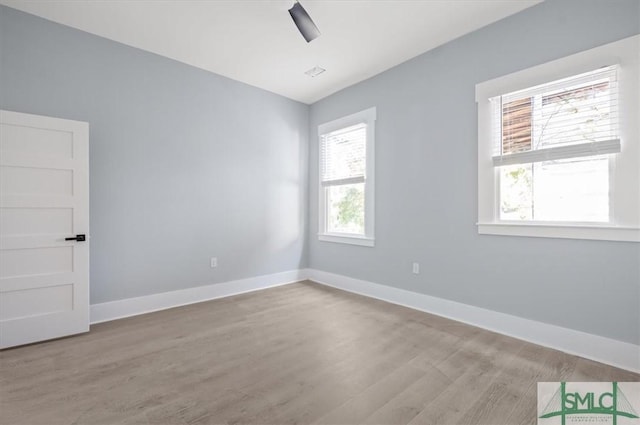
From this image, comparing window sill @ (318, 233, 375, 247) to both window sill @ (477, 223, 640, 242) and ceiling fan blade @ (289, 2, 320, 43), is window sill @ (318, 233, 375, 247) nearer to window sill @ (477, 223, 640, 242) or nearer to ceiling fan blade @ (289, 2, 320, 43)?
window sill @ (477, 223, 640, 242)

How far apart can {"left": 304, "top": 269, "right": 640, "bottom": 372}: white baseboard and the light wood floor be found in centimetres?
10

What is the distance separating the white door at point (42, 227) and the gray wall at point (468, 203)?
10.4 ft

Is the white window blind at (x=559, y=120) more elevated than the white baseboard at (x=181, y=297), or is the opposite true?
the white window blind at (x=559, y=120)

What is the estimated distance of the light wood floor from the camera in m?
1.73

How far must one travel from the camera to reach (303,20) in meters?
2.52

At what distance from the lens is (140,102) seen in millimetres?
3461

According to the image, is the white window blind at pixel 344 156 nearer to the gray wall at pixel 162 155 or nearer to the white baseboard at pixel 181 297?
the gray wall at pixel 162 155

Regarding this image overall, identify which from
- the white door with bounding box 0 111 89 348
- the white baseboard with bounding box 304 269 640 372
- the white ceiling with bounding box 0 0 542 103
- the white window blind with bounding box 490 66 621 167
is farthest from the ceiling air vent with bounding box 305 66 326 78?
the white baseboard with bounding box 304 269 640 372

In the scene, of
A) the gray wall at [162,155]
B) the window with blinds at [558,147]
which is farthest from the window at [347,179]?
the window with blinds at [558,147]

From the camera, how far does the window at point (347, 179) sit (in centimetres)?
415

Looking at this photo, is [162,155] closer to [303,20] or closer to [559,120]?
[303,20]

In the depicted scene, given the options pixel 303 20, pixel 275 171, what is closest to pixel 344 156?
pixel 275 171

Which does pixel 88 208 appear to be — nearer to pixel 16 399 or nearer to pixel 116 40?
pixel 16 399

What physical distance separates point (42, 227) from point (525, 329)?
449cm
